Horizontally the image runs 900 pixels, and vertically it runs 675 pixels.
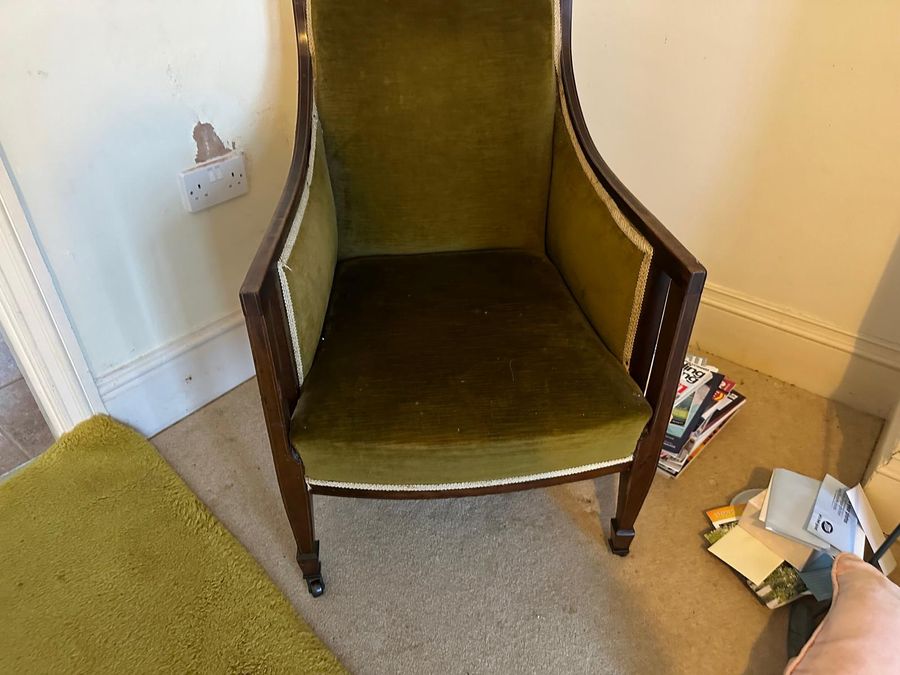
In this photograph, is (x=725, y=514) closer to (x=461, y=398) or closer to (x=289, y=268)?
(x=461, y=398)

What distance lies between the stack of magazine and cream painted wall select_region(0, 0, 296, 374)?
98 cm

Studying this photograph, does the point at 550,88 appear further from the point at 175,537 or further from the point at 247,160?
the point at 175,537

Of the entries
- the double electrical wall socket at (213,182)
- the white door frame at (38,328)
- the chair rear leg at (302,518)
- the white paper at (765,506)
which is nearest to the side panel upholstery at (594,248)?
the white paper at (765,506)

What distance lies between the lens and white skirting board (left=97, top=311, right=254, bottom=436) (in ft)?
4.62

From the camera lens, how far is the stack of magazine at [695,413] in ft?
4.44

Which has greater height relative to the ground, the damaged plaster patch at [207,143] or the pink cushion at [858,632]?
the damaged plaster patch at [207,143]

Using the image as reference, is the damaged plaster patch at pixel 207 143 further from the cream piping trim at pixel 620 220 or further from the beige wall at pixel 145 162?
the cream piping trim at pixel 620 220

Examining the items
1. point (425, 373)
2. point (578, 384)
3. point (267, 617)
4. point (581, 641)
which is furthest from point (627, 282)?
point (267, 617)

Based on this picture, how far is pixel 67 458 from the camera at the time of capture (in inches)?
54.2

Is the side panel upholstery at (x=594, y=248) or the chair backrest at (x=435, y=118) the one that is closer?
Answer: the side panel upholstery at (x=594, y=248)

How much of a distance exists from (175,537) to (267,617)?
0.85 feet

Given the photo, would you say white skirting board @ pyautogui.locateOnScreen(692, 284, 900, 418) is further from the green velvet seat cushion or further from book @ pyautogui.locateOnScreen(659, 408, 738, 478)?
the green velvet seat cushion

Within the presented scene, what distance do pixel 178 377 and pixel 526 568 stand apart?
0.85 meters

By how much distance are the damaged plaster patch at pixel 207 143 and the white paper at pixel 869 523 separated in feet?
4.47
